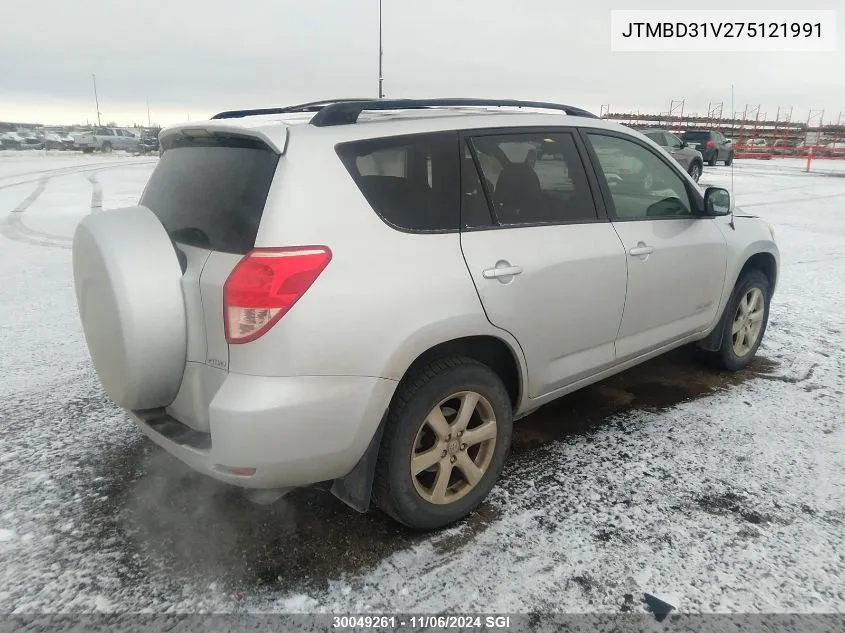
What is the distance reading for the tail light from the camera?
2.12 meters

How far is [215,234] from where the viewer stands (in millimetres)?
2324

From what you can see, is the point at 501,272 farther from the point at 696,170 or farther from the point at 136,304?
the point at 696,170

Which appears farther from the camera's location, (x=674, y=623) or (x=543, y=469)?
(x=543, y=469)

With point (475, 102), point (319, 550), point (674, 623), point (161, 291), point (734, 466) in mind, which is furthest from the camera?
point (734, 466)

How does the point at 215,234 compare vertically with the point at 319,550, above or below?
above

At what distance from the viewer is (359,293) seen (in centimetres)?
222

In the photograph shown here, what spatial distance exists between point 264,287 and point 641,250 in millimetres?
2076

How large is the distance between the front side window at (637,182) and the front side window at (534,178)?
0.22 metres

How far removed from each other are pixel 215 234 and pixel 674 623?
2.10 metres

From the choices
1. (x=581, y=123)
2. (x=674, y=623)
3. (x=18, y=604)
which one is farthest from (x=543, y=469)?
(x=18, y=604)

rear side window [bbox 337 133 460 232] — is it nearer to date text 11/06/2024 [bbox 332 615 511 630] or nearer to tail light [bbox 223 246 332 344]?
tail light [bbox 223 246 332 344]

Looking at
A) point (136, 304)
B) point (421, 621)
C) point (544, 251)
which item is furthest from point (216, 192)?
point (421, 621)

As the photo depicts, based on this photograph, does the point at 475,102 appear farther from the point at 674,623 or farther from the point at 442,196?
the point at 674,623

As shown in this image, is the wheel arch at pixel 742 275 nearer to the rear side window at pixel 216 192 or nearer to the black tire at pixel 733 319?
the black tire at pixel 733 319
